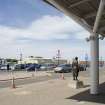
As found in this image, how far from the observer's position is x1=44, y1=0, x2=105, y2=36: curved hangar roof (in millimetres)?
12828

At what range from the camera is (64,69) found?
5028 cm

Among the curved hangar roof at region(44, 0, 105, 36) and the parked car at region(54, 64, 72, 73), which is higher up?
the curved hangar roof at region(44, 0, 105, 36)

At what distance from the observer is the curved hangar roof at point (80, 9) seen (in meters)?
12.8

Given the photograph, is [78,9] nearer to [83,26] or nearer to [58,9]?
[83,26]

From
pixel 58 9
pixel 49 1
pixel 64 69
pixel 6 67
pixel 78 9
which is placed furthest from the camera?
pixel 6 67

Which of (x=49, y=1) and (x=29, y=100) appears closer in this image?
(x=49, y=1)

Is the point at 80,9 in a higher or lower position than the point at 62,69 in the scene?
higher

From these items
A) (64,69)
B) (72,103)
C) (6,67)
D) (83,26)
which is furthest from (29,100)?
(6,67)

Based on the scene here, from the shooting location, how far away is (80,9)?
567 inches

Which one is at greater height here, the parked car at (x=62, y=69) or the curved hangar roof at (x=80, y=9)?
the curved hangar roof at (x=80, y=9)

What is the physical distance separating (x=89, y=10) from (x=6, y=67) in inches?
1889

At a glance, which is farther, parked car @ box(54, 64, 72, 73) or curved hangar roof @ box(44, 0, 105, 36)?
parked car @ box(54, 64, 72, 73)

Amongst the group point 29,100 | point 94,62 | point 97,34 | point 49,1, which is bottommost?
point 29,100

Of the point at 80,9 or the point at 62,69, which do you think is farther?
the point at 62,69
